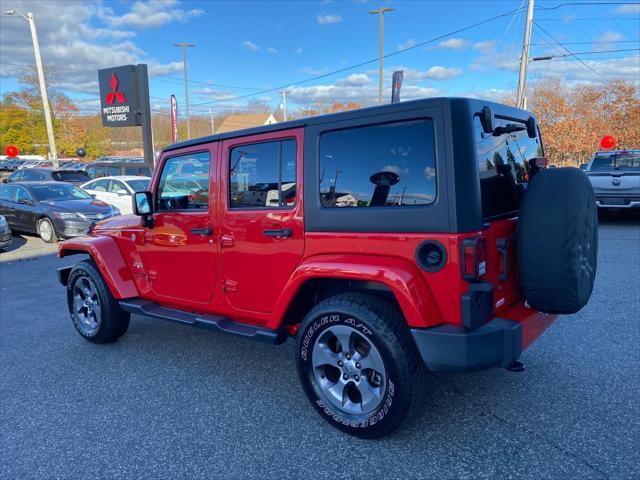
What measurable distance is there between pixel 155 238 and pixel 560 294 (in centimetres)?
314

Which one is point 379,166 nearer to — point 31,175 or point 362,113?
point 362,113

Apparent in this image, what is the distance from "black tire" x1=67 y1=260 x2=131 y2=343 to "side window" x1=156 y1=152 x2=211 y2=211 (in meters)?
1.05

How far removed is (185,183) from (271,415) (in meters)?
1.99

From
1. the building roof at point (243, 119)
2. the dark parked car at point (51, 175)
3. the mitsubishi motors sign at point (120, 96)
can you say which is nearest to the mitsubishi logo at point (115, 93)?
the mitsubishi motors sign at point (120, 96)

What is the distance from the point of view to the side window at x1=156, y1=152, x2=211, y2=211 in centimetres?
355

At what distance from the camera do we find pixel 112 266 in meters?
4.17

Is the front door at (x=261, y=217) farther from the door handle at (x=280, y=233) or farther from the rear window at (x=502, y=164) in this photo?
the rear window at (x=502, y=164)

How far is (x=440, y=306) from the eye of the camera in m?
2.42

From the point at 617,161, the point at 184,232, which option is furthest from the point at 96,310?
the point at 617,161

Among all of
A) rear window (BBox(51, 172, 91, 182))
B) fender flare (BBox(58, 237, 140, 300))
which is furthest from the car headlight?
fender flare (BBox(58, 237, 140, 300))

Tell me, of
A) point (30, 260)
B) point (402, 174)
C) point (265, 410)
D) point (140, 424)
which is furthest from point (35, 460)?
point (30, 260)

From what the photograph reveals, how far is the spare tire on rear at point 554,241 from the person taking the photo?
7.95 feet

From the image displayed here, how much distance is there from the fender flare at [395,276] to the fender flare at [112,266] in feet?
7.21

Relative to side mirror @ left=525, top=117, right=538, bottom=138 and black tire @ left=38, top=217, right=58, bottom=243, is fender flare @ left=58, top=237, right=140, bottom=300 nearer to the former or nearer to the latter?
side mirror @ left=525, top=117, right=538, bottom=138
